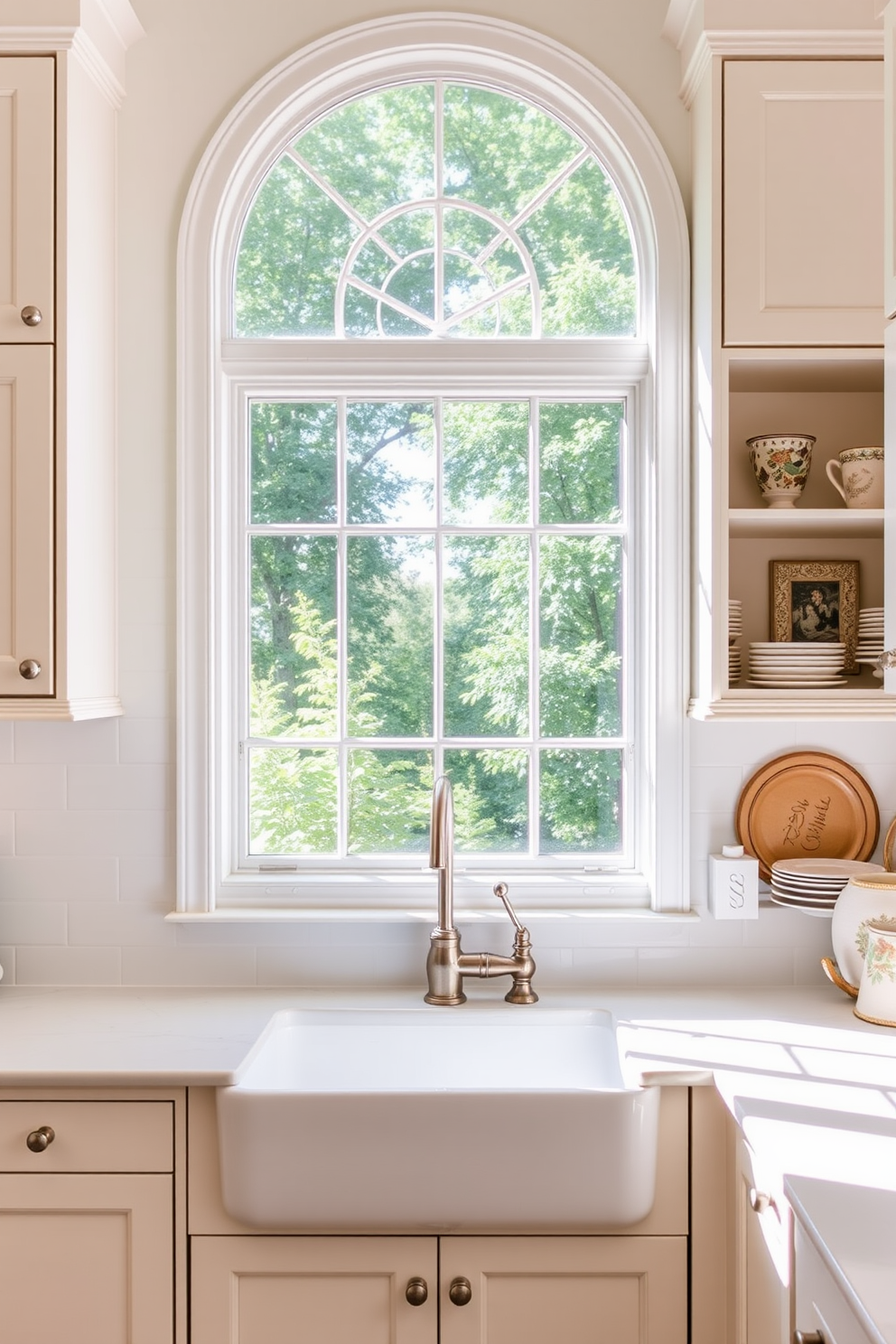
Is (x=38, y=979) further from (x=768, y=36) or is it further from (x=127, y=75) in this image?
(x=768, y=36)

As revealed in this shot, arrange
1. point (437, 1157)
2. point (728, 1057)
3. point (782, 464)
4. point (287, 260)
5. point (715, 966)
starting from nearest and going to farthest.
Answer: point (437, 1157) < point (728, 1057) < point (782, 464) < point (715, 966) < point (287, 260)

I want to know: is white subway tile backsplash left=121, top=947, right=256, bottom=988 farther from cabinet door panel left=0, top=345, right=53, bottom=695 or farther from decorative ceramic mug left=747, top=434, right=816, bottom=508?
decorative ceramic mug left=747, top=434, right=816, bottom=508

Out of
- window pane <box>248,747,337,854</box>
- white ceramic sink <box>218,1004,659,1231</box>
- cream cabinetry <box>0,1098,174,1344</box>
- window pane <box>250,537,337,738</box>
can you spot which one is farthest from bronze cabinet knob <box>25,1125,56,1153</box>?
window pane <box>250,537,337,738</box>

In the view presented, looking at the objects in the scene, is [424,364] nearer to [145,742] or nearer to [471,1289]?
[145,742]

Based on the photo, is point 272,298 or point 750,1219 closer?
point 750,1219

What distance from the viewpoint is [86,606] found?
1.92 m

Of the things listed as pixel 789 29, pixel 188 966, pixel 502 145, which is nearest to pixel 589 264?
pixel 502 145

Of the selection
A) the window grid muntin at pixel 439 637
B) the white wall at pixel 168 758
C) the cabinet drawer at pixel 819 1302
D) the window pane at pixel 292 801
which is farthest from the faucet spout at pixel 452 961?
the cabinet drawer at pixel 819 1302

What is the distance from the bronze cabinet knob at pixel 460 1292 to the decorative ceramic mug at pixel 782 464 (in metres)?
1.48

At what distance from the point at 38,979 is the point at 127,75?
190 centimetres

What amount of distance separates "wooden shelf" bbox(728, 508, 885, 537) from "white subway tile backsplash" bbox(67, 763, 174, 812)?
1.27 m

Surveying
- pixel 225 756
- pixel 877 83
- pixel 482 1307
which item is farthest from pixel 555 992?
pixel 877 83

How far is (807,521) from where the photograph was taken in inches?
73.4

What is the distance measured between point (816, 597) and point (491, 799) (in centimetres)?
81
